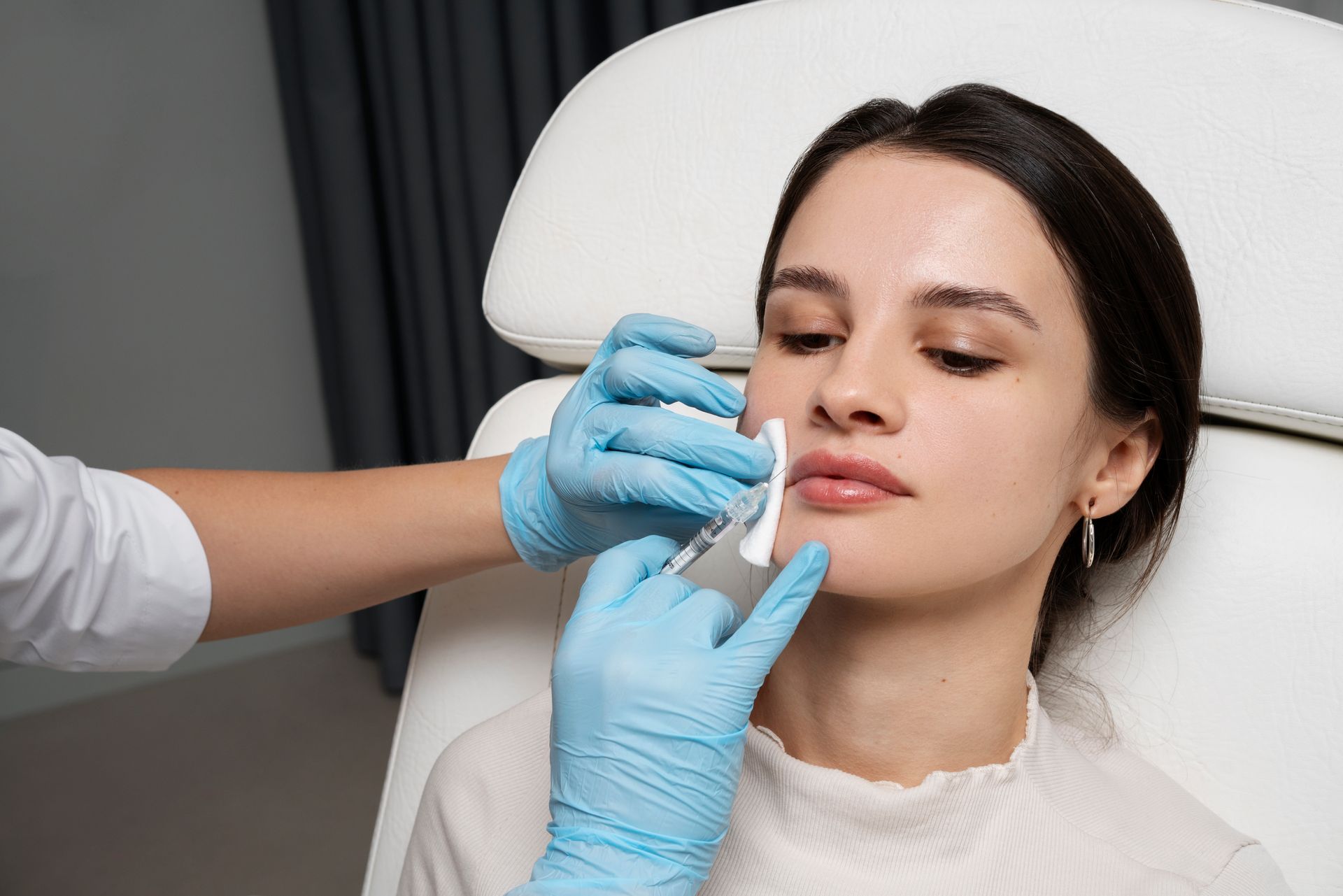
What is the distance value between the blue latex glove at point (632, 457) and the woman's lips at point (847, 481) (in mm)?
52

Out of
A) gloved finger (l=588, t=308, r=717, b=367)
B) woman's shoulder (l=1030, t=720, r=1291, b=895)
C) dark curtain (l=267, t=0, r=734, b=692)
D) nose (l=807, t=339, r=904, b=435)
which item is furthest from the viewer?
dark curtain (l=267, t=0, r=734, b=692)

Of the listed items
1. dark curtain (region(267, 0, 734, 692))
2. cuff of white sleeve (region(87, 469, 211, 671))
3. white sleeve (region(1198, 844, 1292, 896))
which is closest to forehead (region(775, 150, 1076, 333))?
white sleeve (region(1198, 844, 1292, 896))

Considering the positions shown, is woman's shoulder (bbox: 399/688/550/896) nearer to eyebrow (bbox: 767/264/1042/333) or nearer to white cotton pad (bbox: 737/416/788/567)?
white cotton pad (bbox: 737/416/788/567)

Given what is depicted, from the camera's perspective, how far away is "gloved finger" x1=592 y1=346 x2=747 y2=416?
1.01 m

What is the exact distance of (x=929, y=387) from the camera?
85 cm

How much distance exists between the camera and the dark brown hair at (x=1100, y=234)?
915 millimetres

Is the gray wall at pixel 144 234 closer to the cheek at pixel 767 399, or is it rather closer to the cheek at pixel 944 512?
the cheek at pixel 767 399

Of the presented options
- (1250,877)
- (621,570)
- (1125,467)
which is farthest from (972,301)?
(1250,877)

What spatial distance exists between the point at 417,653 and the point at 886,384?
745 mm

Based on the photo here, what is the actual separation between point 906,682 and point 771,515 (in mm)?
223

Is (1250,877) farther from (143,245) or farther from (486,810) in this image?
(143,245)

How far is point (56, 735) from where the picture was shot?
A: 2711 mm

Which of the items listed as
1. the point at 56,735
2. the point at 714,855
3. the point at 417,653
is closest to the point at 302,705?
the point at 56,735

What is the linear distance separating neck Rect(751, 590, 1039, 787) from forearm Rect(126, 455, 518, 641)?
15.9 inches
